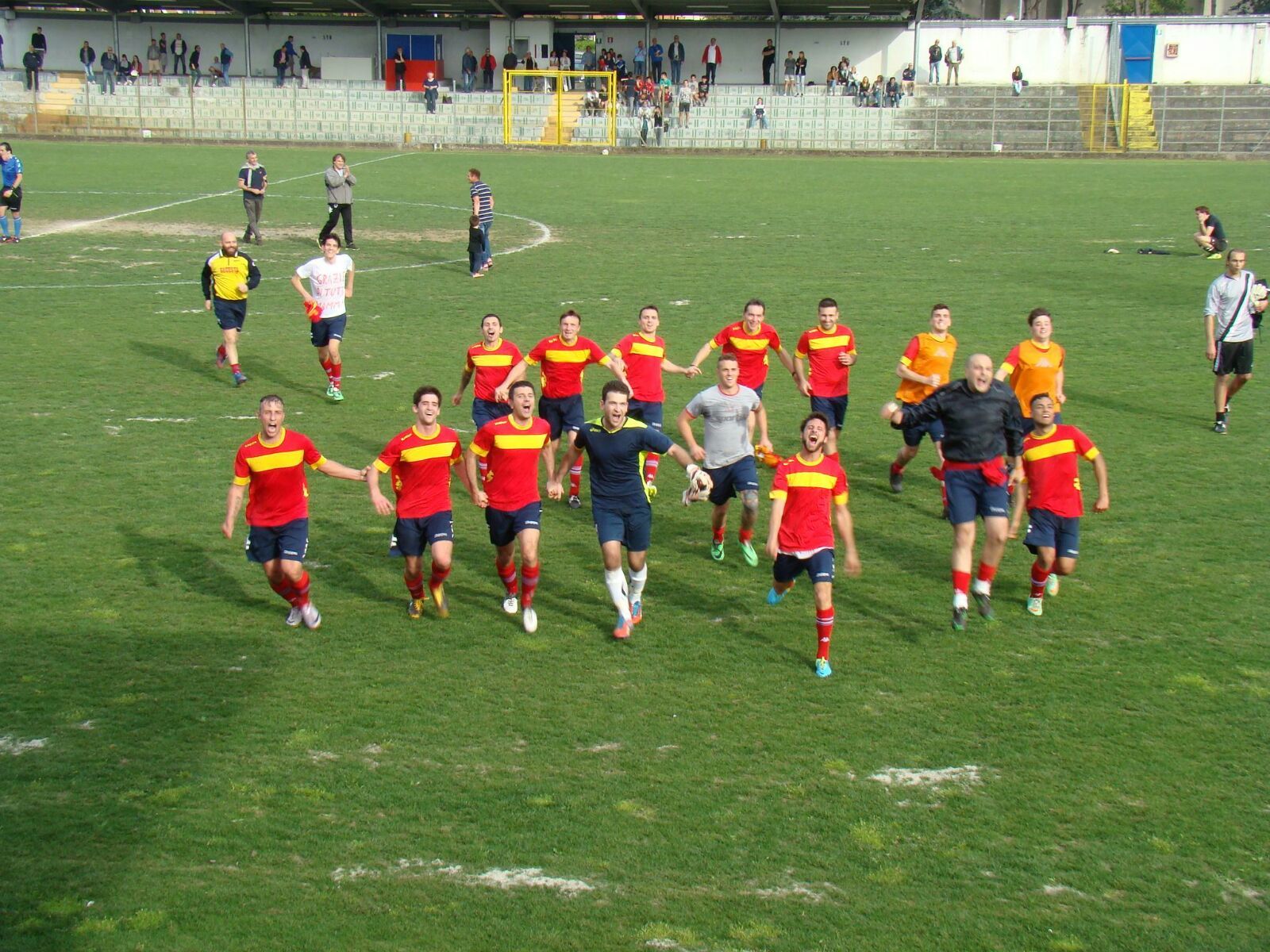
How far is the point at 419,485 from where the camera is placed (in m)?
9.90

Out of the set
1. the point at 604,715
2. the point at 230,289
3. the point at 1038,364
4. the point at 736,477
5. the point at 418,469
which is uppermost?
the point at 230,289

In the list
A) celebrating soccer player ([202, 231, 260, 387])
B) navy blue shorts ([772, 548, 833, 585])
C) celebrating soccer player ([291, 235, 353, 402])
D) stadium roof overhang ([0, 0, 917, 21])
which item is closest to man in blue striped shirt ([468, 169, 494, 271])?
celebrating soccer player ([202, 231, 260, 387])

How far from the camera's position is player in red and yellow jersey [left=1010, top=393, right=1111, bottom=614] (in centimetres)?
1012

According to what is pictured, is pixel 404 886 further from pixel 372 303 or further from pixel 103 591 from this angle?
pixel 372 303

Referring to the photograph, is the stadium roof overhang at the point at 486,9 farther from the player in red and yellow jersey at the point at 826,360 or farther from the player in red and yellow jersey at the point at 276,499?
the player in red and yellow jersey at the point at 276,499

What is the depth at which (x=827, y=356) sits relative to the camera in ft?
43.7

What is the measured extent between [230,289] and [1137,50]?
56835 millimetres

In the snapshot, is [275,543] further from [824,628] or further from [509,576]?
[824,628]

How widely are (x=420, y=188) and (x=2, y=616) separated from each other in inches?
1216

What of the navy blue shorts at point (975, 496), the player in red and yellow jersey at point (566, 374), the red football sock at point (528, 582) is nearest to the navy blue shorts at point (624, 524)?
the red football sock at point (528, 582)

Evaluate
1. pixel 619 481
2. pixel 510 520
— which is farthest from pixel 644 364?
pixel 510 520

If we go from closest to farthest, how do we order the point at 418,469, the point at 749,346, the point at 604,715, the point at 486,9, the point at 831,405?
the point at 604,715
the point at 418,469
the point at 749,346
the point at 831,405
the point at 486,9

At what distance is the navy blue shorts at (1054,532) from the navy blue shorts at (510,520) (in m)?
3.89

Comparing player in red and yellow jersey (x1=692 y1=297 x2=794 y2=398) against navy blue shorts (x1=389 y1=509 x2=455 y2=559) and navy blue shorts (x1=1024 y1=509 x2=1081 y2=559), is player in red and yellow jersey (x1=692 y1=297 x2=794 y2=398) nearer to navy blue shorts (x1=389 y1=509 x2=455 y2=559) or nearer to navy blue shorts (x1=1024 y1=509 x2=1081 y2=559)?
navy blue shorts (x1=1024 y1=509 x2=1081 y2=559)
